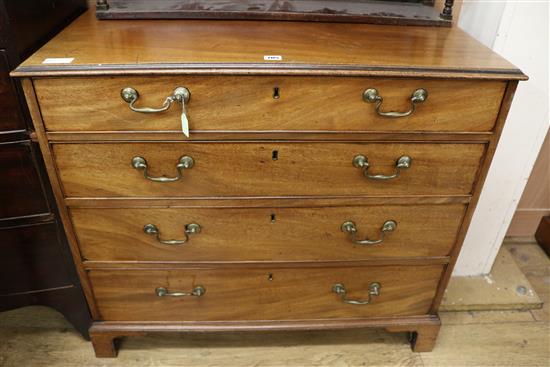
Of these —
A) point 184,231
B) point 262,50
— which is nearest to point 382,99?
point 262,50

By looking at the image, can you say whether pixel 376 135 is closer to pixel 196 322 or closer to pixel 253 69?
pixel 253 69

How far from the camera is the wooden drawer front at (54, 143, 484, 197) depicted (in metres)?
1.02

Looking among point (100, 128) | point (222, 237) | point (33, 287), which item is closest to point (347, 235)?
point (222, 237)

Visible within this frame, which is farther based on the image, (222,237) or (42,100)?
(222,237)

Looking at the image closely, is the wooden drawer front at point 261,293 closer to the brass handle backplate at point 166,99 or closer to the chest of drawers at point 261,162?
the chest of drawers at point 261,162

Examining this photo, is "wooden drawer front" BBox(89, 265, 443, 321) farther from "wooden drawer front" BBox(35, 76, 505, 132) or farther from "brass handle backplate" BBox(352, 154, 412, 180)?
"wooden drawer front" BBox(35, 76, 505, 132)

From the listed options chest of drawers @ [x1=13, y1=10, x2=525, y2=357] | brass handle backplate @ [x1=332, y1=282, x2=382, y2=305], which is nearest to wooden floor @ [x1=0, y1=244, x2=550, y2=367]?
chest of drawers @ [x1=13, y1=10, x2=525, y2=357]

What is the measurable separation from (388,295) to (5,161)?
105cm

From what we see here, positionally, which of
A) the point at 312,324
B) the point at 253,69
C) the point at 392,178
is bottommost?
the point at 312,324

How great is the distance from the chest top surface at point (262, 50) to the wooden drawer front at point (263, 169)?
177 millimetres

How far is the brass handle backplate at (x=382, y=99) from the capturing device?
0.95 metres

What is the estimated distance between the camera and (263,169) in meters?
1.05

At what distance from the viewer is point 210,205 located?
1.10 m

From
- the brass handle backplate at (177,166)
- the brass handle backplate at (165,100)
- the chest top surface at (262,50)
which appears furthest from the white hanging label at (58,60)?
the brass handle backplate at (177,166)
